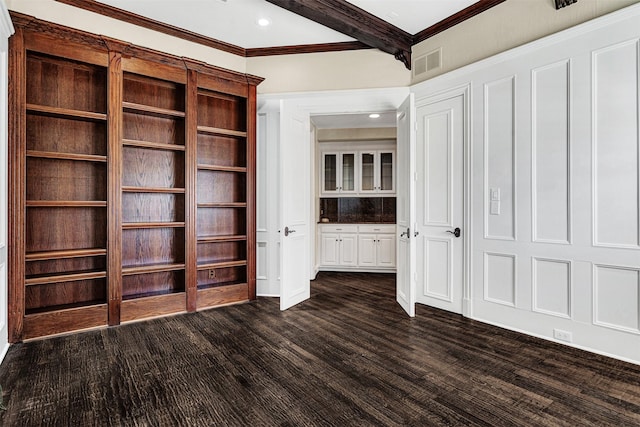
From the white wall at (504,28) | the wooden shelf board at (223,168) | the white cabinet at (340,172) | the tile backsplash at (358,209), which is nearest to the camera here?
the white wall at (504,28)

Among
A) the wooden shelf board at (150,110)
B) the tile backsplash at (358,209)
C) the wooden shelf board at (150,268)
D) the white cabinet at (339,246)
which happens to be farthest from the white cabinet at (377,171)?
the wooden shelf board at (150,268)

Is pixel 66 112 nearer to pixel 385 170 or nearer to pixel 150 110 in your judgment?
pixel 150 110

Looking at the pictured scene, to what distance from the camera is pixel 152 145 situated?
12.3 feet

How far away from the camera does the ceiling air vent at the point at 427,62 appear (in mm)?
4109

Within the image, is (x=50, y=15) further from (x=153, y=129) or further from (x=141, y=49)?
(x=153, y=129)

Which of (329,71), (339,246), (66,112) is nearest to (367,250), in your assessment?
(339,246)

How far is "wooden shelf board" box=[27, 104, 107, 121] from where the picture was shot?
320 cm

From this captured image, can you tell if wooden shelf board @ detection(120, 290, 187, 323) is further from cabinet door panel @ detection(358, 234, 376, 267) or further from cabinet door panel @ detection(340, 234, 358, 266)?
cabinet door panel @ detection(358, 234, 376, 267)

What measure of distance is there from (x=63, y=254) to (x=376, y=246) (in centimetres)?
465

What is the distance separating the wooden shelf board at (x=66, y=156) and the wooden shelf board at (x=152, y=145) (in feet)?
0.85

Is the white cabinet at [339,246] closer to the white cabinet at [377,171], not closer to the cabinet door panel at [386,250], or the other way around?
the cabinet door panel at [386,250]

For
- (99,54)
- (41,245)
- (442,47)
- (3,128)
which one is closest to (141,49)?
(99,54)

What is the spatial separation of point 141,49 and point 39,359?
9.40 feet

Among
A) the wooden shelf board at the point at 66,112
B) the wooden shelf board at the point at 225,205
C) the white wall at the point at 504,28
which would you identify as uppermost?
the white wall at the point at 504,28
